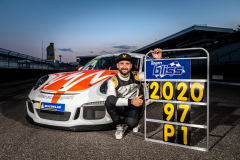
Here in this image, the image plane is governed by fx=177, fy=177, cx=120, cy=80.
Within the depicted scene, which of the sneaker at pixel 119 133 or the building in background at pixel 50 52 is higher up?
the building in background at pixel 50 52

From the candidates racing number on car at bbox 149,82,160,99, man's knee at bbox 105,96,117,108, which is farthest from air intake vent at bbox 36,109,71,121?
racing number on car at bbox 149,82,160,99

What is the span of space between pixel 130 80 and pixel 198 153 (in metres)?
1.36

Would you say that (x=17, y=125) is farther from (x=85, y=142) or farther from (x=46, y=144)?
(x=85, y=142)

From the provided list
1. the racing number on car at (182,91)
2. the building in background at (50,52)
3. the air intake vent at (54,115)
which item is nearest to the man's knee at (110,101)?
the air intake vent at (54,115)

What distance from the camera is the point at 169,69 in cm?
241

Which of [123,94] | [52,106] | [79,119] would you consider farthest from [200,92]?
[52,106]

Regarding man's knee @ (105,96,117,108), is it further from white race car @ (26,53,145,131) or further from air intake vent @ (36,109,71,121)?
air intake vent @ (36,109,71,121)

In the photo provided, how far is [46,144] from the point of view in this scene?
7.75ft

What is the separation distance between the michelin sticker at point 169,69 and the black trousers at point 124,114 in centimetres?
58

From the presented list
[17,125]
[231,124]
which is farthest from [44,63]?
[231,124]

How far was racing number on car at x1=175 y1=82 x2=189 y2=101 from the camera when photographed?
7.44 ft

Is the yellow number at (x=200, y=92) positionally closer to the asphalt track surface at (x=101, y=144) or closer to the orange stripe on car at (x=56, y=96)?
the asphalt track surface at (x=101, y=144)

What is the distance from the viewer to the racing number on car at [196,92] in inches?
86.0

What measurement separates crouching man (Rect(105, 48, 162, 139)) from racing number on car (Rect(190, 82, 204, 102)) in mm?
662
